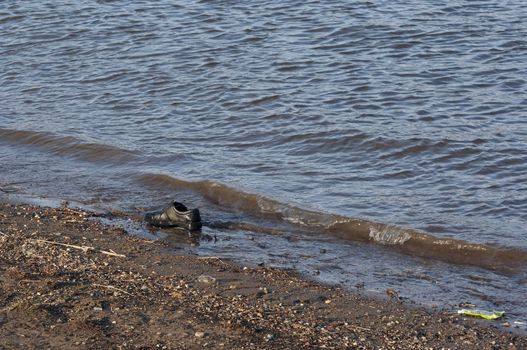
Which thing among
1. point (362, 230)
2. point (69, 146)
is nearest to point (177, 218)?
point (362, 230)

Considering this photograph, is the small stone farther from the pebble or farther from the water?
the water

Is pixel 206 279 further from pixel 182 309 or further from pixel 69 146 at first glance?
pixel 69 146

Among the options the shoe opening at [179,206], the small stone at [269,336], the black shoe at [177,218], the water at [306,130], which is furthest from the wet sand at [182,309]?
the shoe opening at [179,206]

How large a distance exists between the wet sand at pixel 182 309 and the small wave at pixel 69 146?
115 inches

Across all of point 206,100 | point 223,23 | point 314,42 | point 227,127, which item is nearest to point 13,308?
point 227,127

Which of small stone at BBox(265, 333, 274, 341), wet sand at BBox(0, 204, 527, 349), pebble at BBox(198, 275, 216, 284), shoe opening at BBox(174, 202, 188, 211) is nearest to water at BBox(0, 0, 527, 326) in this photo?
shoe opening at BBox(174, 202, 188, 211)

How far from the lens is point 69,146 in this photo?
37.1ft

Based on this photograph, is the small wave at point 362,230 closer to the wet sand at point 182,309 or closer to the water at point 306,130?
the water at point 306,130

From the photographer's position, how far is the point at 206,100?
12.4 m

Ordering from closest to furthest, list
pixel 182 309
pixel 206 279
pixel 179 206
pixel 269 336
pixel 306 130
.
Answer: pixel 269 336
pixel 182 309
pixel 206 279
pixel 179 206
pixel 306 130

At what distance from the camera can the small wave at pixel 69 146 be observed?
35.8 ft

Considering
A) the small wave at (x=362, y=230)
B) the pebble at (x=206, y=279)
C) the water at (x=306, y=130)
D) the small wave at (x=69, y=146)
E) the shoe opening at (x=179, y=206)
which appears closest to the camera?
the pebble at (x=206, y=279)

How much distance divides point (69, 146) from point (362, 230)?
13.3ft

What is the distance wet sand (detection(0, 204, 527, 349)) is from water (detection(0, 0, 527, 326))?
1.55 feet
